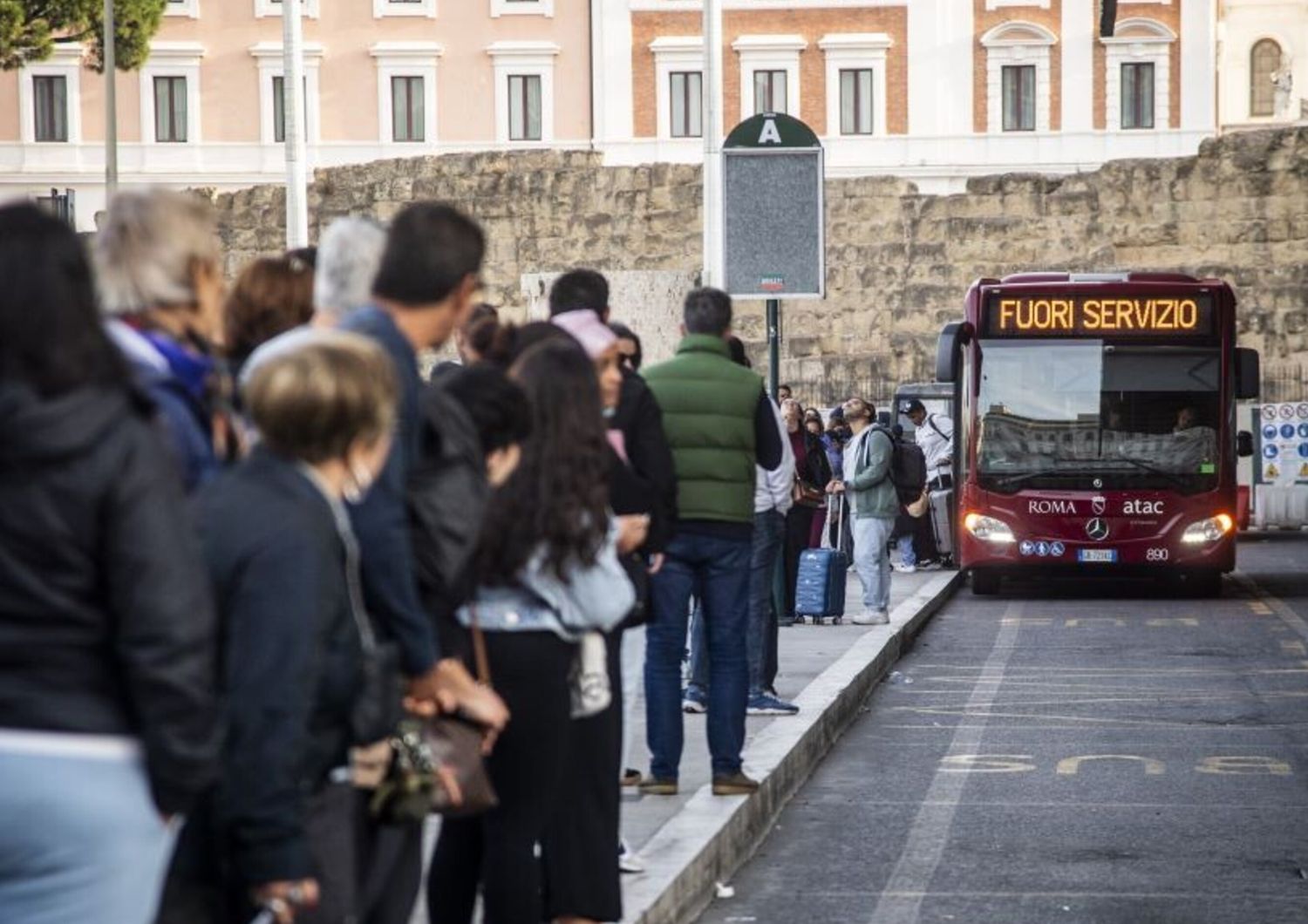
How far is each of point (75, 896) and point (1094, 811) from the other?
719 centimetres

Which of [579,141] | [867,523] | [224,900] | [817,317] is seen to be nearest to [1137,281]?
[867,523]

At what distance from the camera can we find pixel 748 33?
7412 centimetres

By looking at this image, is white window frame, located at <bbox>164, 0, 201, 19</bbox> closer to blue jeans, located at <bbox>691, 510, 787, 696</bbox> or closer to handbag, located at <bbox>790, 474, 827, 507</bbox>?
handbag, located at <bbox>790, 474, 827, 507</bbox>

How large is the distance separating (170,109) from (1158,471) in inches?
2108

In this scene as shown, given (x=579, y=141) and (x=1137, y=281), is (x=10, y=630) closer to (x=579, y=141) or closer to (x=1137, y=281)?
(x=1137, y=281)

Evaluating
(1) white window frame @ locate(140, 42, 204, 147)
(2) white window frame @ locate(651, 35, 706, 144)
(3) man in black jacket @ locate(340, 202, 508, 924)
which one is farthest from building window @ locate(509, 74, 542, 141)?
(3) man in black jacket @ locate(340, 202, 508, 924)

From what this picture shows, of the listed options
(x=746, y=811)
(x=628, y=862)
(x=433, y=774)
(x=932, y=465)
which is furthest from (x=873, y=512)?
(x=433, y=774)

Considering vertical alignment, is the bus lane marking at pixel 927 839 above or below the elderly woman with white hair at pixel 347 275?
below

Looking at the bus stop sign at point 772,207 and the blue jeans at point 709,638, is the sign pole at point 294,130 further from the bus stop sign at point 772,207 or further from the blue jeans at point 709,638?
the blue jeans at point 709,638

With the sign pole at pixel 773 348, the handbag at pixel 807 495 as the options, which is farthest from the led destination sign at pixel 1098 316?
the sign pole at pixel 773 348

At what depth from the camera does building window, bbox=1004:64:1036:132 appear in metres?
72.6

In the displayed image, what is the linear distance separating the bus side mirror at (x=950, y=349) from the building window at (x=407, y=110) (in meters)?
51.1

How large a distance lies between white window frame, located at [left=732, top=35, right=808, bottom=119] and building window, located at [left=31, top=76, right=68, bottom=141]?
17.5 meters

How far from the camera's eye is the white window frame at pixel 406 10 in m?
75.4
